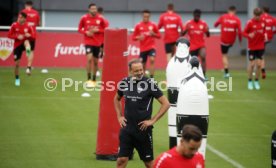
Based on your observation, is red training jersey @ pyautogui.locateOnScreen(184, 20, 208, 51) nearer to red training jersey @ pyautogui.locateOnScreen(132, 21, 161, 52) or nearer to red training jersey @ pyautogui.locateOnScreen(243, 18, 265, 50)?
red training jersey @ pyautogui.locateOnScreen(132, 21, 161, 52)

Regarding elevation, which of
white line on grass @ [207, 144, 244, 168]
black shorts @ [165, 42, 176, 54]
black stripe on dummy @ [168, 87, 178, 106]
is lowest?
white line on grass @ [207, 144, 244, 168]

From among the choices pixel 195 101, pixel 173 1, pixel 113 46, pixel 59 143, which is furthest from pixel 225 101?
pixel 173 1

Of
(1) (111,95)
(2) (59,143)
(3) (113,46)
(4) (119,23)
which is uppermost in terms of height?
(4) (119,23)

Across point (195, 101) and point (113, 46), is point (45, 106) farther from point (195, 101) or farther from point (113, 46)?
point (195, 101)

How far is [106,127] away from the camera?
1564cm

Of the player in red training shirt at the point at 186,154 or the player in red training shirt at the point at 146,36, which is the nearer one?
the player in red training shirt at the point at 186,154

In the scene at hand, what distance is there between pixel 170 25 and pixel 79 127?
11.6 metres

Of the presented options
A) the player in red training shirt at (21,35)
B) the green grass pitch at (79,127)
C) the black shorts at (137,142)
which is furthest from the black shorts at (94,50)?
the black shorts at (137,142)

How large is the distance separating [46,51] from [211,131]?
14211 mm

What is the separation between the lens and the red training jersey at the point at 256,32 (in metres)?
27.4

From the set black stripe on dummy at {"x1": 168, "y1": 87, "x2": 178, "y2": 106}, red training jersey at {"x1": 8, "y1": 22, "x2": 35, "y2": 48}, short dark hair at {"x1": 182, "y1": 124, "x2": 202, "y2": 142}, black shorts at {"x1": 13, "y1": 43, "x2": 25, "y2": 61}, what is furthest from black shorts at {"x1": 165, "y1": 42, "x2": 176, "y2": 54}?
short dark hair at {"x1": 182, "y1": 124, "x2": 202, "y2": 142}

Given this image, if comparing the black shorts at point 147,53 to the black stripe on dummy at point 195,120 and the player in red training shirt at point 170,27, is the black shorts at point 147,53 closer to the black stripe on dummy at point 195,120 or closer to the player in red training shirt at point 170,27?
the player in red training shirt at point 170,27

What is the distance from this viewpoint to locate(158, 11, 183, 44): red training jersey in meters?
30.7

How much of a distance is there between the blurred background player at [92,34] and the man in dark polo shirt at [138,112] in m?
13.8
